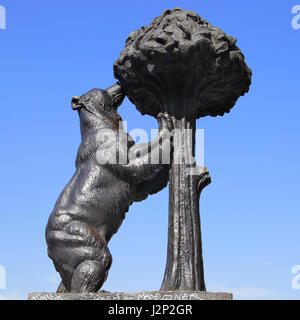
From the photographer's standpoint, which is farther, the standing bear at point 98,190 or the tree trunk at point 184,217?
the tree trunk at point 184,217

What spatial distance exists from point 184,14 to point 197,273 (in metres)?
2.90

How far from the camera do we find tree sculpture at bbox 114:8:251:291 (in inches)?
220

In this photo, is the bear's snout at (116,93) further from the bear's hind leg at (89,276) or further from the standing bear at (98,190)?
the bear's hind leg at (89,276)

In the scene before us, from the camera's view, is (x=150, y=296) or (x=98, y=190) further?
(x=98, y=190)

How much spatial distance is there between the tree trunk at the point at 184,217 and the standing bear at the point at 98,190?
0.55ft

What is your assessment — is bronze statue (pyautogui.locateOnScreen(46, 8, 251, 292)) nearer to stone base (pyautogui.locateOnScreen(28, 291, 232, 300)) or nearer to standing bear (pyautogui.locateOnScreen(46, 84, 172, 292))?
standing bear (pyautogui.locateOnScreen(46, 84, 172, 292))

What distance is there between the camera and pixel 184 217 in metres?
5.68

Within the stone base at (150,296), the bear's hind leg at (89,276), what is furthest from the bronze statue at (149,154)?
the stone base at (150,296)

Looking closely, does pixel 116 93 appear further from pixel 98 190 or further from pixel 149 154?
pixel 98 190

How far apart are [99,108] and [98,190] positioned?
109 cm

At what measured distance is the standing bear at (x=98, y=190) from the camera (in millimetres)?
5348

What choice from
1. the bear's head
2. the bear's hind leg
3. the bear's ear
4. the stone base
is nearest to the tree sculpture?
the bear's head

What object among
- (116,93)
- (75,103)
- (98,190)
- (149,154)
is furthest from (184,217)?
(75,103)

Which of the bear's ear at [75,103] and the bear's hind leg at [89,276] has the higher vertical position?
the bear's ear at [75,103]
